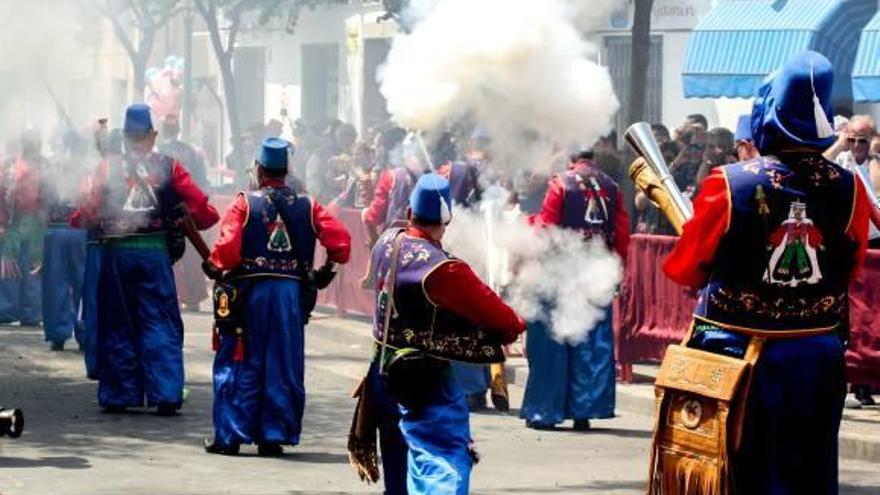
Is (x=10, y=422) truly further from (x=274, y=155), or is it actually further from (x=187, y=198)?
(x=187, y=198)

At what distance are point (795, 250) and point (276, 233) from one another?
17.8 feet

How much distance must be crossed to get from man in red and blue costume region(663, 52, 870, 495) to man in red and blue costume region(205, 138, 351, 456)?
519 centimetres

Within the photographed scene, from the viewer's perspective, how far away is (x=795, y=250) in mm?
7465

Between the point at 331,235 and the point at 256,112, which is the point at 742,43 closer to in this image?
the point at 331,235

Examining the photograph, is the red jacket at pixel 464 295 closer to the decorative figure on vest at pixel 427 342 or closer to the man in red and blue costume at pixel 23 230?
the decorative figure on vest at pixel 427 342

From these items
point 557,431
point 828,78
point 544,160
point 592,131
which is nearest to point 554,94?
point 592,131

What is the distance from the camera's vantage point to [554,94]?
1198 cm

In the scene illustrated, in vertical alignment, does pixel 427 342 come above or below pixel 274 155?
below

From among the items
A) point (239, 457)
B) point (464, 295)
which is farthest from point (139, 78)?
point (464, 295)

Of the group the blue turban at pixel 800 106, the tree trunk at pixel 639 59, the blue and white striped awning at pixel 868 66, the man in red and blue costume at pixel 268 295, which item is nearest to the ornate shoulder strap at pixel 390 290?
the blue turban at pixel 800 106

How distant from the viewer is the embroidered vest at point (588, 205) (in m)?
13.7

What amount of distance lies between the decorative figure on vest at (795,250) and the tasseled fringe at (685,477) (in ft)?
2.03

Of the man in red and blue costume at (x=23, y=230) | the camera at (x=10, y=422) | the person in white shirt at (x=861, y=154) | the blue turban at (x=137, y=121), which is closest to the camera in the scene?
the camera at (x=10, y=422)

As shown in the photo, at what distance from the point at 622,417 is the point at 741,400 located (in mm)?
7659
